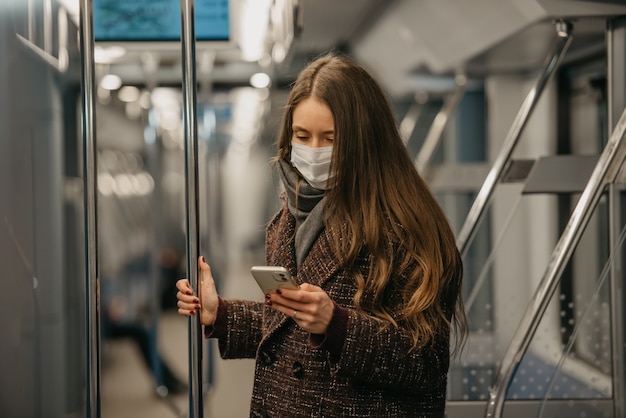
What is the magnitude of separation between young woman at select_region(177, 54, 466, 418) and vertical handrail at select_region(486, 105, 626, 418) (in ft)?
3.46

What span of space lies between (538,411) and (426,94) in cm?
460

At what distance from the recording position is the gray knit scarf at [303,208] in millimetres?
2104

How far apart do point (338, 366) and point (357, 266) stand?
0.22m

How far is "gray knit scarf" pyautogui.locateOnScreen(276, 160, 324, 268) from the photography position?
210cm

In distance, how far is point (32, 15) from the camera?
3.55 meters

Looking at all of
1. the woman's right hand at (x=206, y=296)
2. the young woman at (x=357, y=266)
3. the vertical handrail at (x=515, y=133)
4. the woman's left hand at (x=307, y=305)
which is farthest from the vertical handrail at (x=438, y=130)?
the woman's left hand at (x=307, y=305)

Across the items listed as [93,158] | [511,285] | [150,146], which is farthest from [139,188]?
[93,158]

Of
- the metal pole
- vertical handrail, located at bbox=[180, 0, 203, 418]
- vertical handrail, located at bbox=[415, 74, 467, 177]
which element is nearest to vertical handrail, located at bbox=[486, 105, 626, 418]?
the metal pole

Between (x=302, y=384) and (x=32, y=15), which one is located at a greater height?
(x=32, y=15)

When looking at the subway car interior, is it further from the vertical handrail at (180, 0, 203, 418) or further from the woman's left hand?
the woman's left hand

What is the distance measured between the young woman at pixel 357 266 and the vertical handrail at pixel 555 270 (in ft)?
3.46

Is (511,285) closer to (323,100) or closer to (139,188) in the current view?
(323,100)

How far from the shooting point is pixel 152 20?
189 inches

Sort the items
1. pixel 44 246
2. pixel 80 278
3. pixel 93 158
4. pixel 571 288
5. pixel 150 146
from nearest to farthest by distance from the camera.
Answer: pixel 93 158 < pixel 44 246 < pixel 571 288 < pixel 80 278 < pixel 150 146
